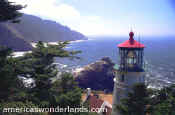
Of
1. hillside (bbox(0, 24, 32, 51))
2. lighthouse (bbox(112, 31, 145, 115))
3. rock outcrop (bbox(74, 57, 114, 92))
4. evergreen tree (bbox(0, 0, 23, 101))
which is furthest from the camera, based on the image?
hillside (bbox(0, 24, 32, 51))

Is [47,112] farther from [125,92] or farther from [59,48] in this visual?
[125,92]

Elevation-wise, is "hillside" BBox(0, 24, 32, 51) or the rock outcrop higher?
"hillside" BBox(0, 24, 32, 51)

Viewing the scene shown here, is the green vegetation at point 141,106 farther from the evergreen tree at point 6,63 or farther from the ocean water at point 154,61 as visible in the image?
the evergreen tree at point 6,63

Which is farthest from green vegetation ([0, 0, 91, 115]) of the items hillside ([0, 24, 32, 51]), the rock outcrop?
hillside ([0, 24, 32, 51])

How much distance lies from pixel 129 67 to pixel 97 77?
77.0 ft

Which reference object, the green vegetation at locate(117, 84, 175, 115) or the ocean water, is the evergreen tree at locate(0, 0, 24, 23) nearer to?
the ocean water

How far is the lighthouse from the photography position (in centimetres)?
643

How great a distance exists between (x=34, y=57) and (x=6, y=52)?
1.54 metres

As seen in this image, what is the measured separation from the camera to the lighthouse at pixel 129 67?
6.43m

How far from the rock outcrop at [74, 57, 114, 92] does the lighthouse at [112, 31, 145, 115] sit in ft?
68.1

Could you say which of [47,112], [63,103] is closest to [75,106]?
[63,103]

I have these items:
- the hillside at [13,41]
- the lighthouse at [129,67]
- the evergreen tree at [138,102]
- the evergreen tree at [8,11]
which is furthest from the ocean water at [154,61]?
the hillside at [13,41]

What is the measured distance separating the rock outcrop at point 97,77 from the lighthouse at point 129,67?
20.8 metres

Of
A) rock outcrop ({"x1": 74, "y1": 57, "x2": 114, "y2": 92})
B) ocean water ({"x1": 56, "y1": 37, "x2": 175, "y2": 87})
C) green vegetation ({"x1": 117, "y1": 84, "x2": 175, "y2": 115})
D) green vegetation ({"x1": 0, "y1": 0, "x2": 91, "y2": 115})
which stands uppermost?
green vegetation ({"x1": 0, "y1": 0, "x2": 91, "y2": 115})
